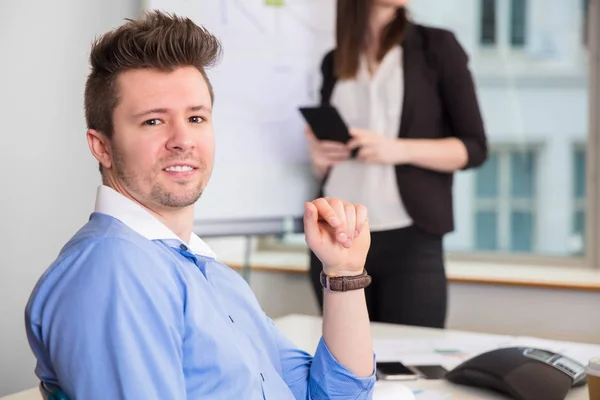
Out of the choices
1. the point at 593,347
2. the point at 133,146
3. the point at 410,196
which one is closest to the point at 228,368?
the point at 133,146

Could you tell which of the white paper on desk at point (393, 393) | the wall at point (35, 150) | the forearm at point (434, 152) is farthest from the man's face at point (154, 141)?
the forearm at point (434, 152)

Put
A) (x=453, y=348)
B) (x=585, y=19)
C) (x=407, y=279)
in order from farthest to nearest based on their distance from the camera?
(x=585, y=19)
(x=407, y=279)
(x=453, y=348)

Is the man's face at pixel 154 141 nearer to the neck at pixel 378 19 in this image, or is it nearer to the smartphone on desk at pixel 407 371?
the smartphone on desk at pixel 407 371

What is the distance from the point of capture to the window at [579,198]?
3520 millimetres

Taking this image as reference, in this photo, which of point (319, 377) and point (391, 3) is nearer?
point (319, 377)

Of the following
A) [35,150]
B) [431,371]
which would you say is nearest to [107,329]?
[431,371]

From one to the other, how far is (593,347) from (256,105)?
137cm

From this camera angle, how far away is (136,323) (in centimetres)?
99

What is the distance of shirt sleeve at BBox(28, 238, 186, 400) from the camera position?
0.96 meters

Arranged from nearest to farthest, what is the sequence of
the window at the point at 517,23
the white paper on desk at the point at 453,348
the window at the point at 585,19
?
the white paper on desk at the point at 453,348 → the window at the point at 585,19 → the window at the point at 517,23

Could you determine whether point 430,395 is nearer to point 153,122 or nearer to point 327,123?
point 153,122

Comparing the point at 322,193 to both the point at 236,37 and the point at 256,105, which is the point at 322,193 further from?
the point at 236,37

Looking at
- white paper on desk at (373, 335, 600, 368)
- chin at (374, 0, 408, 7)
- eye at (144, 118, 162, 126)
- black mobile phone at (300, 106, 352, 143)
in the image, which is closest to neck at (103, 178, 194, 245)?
eye at (144, 118, 162, 126)

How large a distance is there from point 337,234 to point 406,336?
0.82 m
